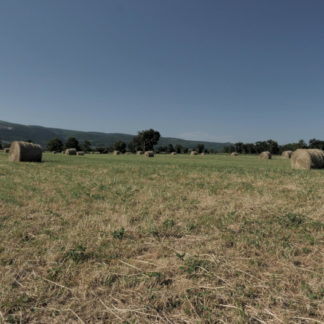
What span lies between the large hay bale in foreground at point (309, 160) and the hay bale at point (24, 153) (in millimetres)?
27950

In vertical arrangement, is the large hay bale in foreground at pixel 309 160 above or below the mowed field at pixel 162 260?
above

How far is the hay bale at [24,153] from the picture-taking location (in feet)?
80.6

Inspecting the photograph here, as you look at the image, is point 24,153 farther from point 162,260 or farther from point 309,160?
point 309,160

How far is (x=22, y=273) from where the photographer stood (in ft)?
11.8

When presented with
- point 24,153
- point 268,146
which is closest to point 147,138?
point 268,146

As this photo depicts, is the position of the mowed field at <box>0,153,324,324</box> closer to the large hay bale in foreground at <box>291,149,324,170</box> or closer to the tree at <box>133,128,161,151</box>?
the large hay bale in foreground at <box>291,149,324,170</box>

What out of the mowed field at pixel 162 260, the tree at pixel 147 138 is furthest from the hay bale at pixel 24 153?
the tree at pixel 147 138

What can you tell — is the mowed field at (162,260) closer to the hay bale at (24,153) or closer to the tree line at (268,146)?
the hay bale at (24,153)

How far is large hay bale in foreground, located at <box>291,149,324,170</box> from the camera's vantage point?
22.8 meters

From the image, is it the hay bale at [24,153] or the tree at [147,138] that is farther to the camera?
the tree at [147,138]

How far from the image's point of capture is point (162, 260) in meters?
4.13

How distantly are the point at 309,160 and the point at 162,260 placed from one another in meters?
23.7

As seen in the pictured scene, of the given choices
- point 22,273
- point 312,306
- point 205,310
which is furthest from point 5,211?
point 312,306

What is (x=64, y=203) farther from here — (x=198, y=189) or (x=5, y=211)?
(x=198, y=189)
